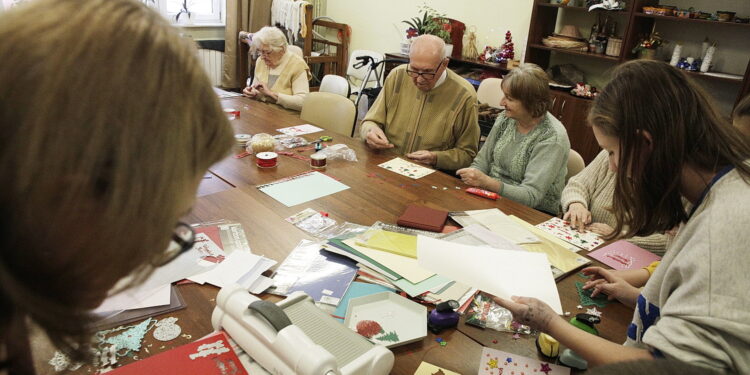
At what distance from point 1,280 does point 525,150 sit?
2.15m

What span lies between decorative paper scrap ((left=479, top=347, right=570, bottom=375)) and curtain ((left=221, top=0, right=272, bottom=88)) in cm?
527

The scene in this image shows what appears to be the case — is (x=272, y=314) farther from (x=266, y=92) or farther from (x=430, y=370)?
(x=266, y=92)

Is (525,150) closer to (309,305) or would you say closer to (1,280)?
(309,305)

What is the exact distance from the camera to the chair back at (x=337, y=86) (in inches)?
149

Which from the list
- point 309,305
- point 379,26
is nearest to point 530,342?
point 309,305

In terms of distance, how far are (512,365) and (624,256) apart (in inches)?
29.5

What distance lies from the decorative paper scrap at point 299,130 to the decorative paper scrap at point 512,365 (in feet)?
5.97

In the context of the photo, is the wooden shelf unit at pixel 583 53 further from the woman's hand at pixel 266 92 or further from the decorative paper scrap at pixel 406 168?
the woman's hand at pixel 266 92

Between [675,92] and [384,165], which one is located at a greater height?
[675,92]

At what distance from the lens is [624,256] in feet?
5.09

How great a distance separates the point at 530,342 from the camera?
3.70 ft

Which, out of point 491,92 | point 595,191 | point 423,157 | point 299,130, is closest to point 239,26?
point 491,92

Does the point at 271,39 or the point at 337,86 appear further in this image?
the point at 337,86

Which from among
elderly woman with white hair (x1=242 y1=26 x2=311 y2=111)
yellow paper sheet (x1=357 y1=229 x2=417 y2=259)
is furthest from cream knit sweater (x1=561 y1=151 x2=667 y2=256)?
elderly woman with white hair (x1=242 y1=26 x2=311 y2=111)
